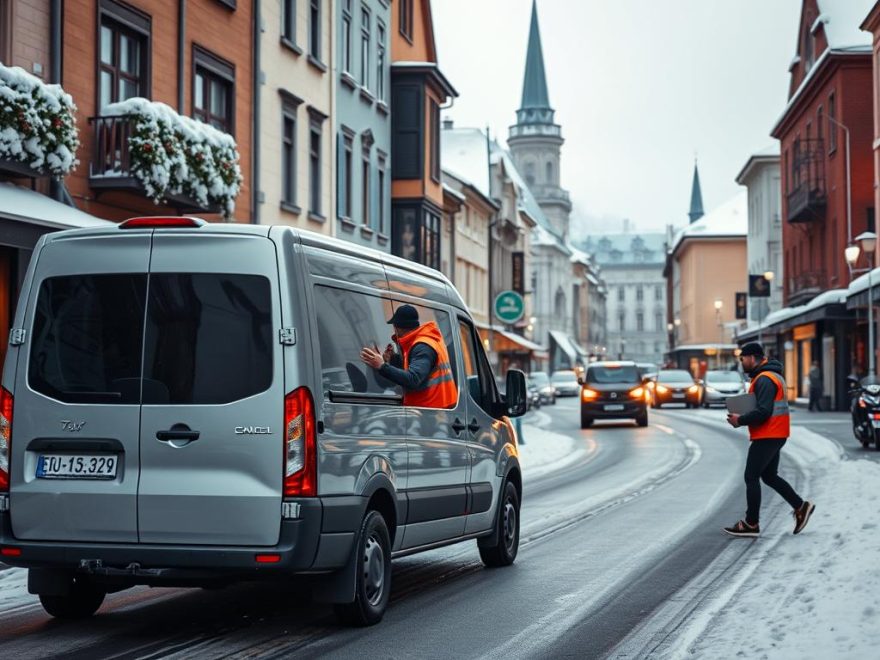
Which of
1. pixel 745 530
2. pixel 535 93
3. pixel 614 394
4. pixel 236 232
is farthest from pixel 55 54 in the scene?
pixel 535 93

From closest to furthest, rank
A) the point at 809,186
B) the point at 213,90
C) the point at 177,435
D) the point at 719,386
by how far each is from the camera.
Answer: the point at 177,435 → the point at 213,90 → the point at 809,186 → the point at 719,386

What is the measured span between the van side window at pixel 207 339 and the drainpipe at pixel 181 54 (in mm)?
14689

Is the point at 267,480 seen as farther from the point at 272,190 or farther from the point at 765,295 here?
the point at 765,295

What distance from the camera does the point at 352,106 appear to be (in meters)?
32.8

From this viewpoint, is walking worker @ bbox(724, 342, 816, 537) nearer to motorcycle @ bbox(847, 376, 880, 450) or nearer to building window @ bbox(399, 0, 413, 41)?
motorcycle @ bbox(847, 376, 880, 450)

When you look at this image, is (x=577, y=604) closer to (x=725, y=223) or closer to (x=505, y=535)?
(x=505, y=535)

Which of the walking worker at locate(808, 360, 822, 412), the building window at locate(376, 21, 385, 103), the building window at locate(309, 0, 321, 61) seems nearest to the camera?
the building window at locate(309, 0, 321, 61)

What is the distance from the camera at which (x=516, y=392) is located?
1036 cm

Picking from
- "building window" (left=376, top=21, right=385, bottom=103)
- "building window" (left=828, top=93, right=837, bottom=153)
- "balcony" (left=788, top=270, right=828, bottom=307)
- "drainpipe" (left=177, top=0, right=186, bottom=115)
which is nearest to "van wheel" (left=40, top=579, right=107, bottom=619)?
"drainpipe" (left=177, top=0, right=186, bottom=115)

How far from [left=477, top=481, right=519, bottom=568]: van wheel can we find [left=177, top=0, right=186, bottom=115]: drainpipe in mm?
12329

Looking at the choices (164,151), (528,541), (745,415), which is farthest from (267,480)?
(164,151)

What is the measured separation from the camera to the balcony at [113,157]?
1856 centimetres

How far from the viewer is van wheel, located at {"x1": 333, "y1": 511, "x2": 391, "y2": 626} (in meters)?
7.78

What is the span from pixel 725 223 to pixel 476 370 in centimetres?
10112
